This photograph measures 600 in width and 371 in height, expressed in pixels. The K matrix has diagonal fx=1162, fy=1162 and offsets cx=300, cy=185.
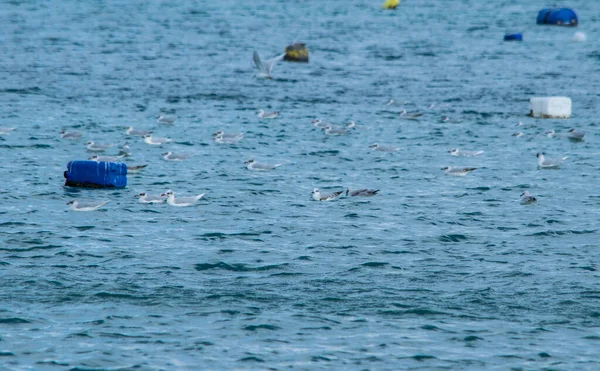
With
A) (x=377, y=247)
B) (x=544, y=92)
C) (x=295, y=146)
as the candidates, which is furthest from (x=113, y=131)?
(x=544, y=92)

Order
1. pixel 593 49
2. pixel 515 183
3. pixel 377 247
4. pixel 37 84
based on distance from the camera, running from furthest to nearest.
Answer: pixel 593 49 → pixel 37 84 → pixel 515 183 → pixel 377 247

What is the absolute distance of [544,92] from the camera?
145ft

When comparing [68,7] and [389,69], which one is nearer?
[389,69]

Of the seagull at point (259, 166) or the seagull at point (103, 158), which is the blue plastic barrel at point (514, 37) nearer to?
the seagull at point (259, 166)

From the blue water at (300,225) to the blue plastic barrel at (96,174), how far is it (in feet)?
0.99

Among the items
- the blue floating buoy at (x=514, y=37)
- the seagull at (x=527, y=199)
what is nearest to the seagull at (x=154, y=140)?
the seagull at (x=527, y=199)

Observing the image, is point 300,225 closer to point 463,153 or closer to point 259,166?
point 259,166

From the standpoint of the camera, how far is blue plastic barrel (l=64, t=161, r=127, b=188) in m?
26.1

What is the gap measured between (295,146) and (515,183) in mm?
7292

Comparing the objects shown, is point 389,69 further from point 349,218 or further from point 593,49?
point 349,218

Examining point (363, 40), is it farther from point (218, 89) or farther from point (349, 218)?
point (349, 218)

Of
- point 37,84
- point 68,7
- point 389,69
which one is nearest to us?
point 37,84

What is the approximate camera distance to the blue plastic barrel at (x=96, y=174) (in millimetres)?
26109

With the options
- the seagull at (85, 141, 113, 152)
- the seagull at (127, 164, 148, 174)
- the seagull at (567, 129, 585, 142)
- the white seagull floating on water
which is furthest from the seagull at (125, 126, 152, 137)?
the seagull at (567, 129, 585, 142)
